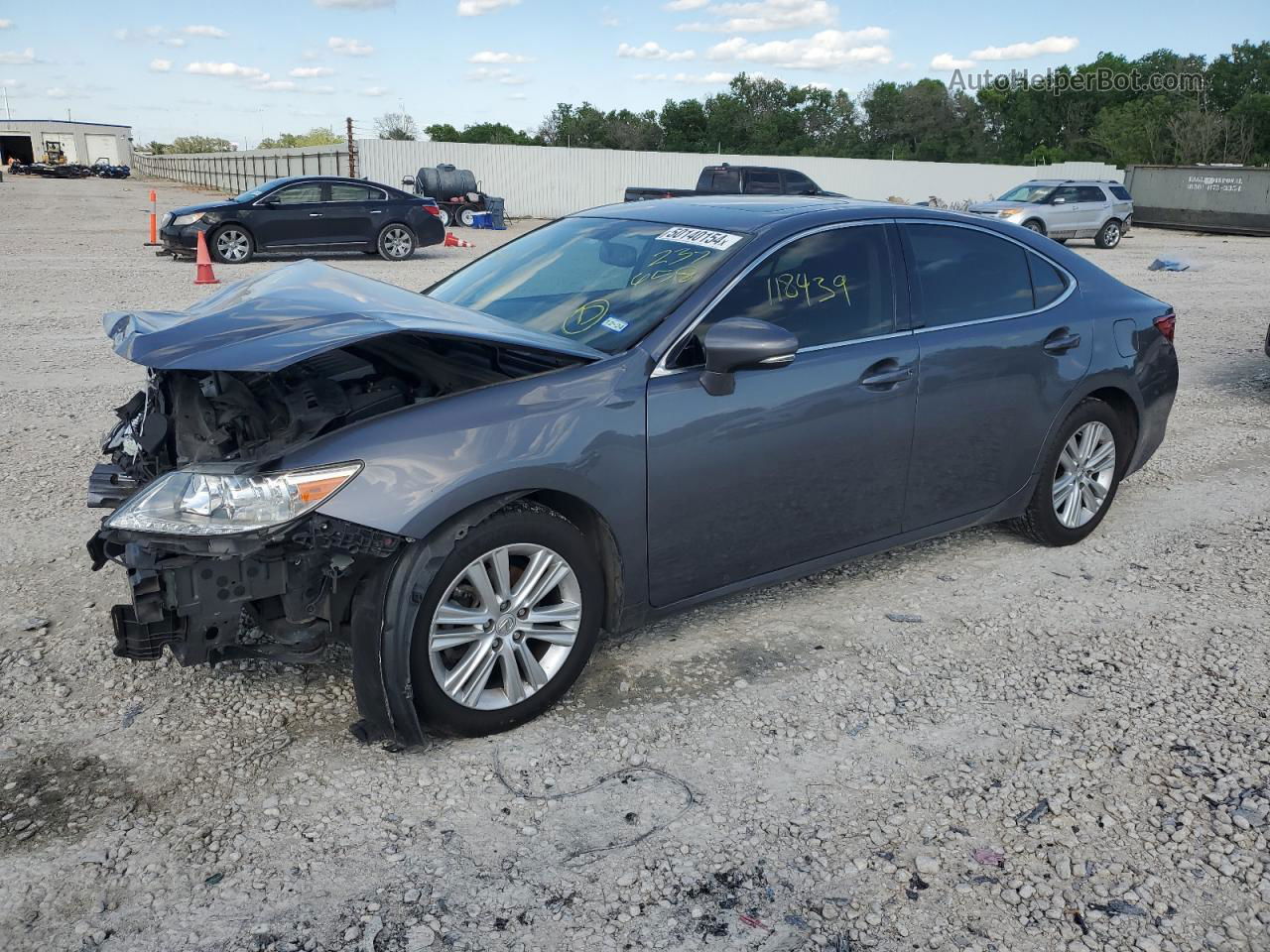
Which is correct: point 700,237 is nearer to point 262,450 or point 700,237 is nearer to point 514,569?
point 514,569

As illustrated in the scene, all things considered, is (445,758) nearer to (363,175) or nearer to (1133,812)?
(1133,812)

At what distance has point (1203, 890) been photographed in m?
2.70

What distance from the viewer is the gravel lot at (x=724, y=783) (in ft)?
8.43

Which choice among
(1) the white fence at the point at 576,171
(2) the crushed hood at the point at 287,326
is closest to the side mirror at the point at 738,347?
(2) the crushed hood at the point at 287,326

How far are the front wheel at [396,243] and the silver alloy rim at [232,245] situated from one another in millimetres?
2341

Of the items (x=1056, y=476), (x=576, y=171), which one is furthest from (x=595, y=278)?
(x=576, y=171)

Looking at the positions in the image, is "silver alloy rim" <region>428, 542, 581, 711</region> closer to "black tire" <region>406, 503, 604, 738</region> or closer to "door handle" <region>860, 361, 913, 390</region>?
"black tire" <region>406, 503, 604, 738</region>

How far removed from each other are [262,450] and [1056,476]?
368 centimetres

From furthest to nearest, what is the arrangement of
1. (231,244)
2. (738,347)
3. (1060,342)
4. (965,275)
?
(231,244) < (1060,342) < (965,275) < (738,347)

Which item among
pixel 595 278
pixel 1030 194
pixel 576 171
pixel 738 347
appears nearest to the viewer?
pixel 738 347

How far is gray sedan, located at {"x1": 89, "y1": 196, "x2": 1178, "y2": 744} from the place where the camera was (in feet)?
9.73

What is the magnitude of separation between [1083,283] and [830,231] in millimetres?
1654

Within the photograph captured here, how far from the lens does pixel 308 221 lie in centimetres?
1728

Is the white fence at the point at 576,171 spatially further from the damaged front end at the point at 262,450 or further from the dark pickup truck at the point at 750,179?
the damaged front end at the point at 262,450
